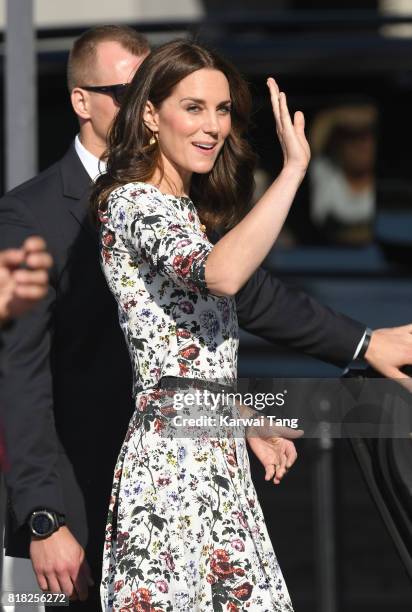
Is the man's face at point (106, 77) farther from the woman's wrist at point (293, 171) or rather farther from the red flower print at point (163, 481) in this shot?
the red flower print at point (163, 481)

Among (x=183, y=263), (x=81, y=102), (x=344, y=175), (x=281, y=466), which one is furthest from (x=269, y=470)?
(x=344, y=175)

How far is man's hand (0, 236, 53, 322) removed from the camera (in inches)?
78.5

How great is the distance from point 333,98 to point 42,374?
4.93 metres

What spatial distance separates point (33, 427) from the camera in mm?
3002

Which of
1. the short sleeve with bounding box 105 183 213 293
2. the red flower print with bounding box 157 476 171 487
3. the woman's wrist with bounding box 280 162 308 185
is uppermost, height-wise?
the woman's wrist with bounding box 280 162 308 185

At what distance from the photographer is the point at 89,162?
11.1 feet

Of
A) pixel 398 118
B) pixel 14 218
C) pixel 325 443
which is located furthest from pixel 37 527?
pixel 398 118

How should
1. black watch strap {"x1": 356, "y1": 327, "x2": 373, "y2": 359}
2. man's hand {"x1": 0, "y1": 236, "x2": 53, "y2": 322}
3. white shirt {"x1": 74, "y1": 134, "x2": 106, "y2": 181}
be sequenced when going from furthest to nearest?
white shirt {"x1": 74, "y1": 134, "x2": 106, "y2": 181} → black watch strap {"x1": 356, "y1": 327, "x2": 373, "y2": 359} → man's hand {"x1": 0, "y1": 236, "x2": 53, "y2": 322}

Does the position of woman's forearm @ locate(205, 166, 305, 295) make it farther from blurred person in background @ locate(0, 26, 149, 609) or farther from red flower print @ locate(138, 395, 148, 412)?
blurred person in background @ locate(0, 26, 149, 609)

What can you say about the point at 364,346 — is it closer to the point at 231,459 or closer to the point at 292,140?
the point at 231,459

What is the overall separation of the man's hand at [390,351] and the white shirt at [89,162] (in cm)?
76

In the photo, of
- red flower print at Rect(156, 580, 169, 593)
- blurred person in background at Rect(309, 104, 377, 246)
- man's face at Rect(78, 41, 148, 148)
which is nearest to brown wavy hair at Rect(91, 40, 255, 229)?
man's face at Rect(78, 41, 148, 148)

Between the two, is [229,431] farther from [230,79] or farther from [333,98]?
[333,98]

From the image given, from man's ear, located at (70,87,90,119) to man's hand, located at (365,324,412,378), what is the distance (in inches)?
37.6
